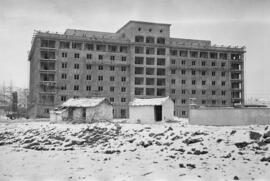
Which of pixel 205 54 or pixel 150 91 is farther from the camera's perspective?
pixel 205 54

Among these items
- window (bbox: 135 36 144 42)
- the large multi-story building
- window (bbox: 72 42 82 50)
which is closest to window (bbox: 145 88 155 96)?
the large multi-story building

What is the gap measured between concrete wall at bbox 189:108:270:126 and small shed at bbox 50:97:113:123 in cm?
2103

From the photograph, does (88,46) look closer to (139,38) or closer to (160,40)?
(139,38)

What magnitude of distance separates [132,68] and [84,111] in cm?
3797

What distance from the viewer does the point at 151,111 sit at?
182ft

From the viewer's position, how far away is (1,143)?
148 feet

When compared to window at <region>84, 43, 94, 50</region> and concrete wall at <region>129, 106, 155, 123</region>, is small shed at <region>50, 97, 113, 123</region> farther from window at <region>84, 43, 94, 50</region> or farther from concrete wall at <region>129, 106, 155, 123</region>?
window at <region>84, 43, 94, 50</region>

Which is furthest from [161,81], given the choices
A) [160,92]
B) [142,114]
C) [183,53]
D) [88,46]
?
[142,114]

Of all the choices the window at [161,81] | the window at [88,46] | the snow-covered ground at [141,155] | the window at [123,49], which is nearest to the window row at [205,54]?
the window at [161,81]

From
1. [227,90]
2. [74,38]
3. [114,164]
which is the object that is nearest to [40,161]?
[114,164]

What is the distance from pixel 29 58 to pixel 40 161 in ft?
287

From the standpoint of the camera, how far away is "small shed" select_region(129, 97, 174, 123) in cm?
5553

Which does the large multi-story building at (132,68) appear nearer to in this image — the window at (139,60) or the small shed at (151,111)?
the window at (139,60)

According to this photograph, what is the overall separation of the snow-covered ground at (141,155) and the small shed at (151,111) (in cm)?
1049
